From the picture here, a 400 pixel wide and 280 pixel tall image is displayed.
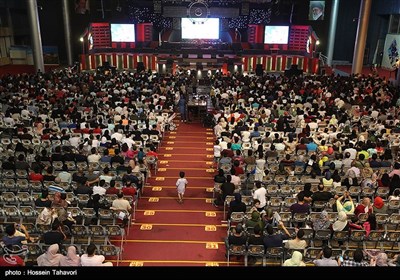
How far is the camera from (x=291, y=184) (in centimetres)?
1049

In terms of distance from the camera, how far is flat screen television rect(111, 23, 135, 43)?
34531 mm

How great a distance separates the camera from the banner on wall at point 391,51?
32.8 m

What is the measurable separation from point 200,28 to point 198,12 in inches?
59.4

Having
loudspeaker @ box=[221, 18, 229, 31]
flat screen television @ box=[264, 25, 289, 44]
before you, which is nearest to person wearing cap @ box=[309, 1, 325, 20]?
flat screen television @ box=[264, 25, 289, 44]

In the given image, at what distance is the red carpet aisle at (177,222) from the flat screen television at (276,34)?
22.8 meters

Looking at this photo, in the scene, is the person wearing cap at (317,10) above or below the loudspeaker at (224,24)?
above

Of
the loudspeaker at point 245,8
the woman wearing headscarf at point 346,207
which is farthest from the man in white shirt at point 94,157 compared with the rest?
the loudspeaker at point 245,8

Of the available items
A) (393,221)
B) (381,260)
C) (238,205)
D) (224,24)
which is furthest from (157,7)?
(381,260)

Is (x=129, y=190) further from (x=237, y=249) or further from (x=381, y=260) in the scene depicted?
(x=381, y=260)

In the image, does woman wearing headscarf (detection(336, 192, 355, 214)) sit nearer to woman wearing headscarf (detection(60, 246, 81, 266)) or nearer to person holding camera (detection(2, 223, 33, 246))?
woman wearing headscarf (detection(60, 246, 81, 266))

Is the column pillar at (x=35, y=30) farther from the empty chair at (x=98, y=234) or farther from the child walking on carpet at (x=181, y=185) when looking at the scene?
the empty chair at (x=98, y=234)

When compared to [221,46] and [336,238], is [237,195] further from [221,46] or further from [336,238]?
[221,46]

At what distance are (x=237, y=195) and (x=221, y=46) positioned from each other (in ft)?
86.8
